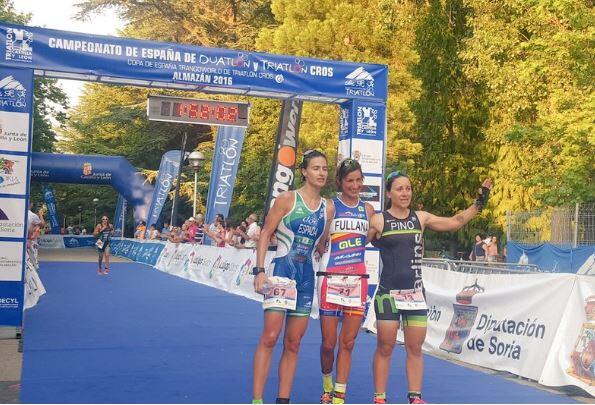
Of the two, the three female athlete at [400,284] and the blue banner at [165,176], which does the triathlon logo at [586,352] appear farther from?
the blue banner at [165,176]

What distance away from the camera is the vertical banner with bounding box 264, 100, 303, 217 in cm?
1770

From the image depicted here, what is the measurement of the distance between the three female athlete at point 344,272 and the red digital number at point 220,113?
8.26 meters

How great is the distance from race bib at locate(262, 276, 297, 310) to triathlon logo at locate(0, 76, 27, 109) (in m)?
6.99

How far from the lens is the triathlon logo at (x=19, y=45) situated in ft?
36.5

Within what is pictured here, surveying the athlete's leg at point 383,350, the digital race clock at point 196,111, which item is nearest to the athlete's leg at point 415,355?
the athlete's leg at point 383,350

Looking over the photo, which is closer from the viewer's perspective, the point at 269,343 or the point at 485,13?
the point at 269,343

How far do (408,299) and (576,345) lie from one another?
242 cm

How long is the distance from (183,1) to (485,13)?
23.3 meters

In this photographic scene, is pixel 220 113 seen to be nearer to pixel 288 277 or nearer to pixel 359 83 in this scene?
pixel 359 83

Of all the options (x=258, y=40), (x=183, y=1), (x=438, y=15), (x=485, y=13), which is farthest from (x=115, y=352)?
(x=183, y=1)

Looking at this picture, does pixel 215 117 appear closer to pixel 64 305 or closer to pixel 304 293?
pixel 64 305

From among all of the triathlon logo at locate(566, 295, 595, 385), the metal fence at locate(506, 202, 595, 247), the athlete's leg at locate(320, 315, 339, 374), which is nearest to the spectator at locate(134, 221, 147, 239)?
the metal fence at locate(506, 202, 595, 247)

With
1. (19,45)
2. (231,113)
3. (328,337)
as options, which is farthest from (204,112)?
(328,337)

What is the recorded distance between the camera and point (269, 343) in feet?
18.6
